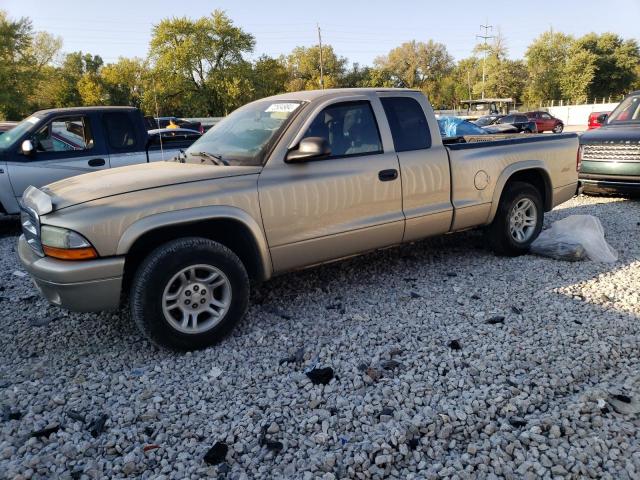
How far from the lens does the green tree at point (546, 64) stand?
7212 cm

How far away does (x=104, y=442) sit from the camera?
270cm

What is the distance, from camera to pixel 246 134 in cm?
430

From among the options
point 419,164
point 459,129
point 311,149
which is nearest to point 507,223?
point 419,164

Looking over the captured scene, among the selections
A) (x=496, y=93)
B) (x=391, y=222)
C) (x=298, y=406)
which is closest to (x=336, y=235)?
(x=391, y=222)

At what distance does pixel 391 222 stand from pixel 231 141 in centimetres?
160

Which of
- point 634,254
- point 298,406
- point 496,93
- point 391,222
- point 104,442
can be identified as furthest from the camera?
point 496,93

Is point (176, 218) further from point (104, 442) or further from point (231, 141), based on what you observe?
point (104, 442)

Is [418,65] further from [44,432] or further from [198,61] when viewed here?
[44,432]

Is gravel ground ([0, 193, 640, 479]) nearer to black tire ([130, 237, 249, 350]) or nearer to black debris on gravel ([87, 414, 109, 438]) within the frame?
black debris on gravel ([87, 414, 109, 438])

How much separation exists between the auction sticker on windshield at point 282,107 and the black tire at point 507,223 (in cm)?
263

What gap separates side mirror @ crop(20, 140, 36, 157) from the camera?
6.84 m

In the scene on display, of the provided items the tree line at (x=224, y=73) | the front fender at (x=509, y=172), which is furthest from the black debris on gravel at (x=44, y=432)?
the tree line at (x=224, y=73)

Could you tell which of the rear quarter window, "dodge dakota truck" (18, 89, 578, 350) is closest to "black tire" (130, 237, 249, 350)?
"dodge dakota truck" (18, 89, 578, 350)

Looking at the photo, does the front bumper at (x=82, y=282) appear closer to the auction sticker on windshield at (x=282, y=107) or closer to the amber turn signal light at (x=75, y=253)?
the amber turn signal light at (x=75, y=253)
